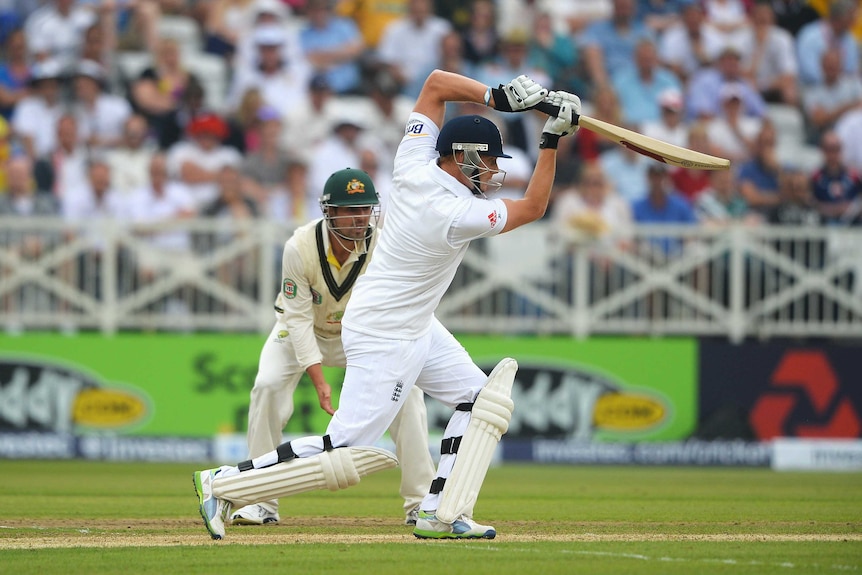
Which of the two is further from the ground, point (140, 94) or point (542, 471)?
point (140, 94)

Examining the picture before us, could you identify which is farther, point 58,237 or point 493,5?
point 493,5

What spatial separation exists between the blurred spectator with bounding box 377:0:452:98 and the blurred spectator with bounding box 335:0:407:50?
0.51 meters

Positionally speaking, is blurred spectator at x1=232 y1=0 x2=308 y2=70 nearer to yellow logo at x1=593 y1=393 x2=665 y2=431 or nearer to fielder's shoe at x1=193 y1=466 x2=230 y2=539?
yellow logo at x1=593 y1=393 x2=665 y2=431

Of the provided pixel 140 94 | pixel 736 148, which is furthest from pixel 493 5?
pixel 140 94

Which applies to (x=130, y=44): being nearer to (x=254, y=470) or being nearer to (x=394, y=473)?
(x=394, y=473)

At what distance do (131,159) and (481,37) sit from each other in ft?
13.1

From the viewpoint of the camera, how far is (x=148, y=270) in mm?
12203

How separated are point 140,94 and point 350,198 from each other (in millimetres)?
7225

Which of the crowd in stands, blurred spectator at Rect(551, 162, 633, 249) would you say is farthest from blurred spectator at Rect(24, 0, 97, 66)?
blurred spectator at Rect(551, 162, 633, 249)

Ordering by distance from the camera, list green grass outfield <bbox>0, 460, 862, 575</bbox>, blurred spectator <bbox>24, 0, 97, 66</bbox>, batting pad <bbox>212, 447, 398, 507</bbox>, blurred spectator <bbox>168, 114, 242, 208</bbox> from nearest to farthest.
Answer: green grass outfield <bbox>0, 460, 862, 575</bbox> → batting pad <bbox>212, 447, 398, 507</bbox> → blurred spectator <bbox>168, 114, 242, 208</bbox> → blurred spectator <bbox>24, 0, 97, 66</bbox>

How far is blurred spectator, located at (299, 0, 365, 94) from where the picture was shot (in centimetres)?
1420

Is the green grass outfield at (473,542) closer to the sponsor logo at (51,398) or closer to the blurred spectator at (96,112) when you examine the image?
the sponsor logo at (51,398)

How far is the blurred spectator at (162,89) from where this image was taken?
1334cm

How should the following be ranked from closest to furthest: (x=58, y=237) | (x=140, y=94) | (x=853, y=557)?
1. (x=853, y=557)
2. (x=58, y=237)
3. (x=140, y=94)
